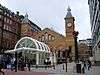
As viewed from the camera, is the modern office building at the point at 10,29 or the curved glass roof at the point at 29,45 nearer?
the curved glass roof at the point at 29,45

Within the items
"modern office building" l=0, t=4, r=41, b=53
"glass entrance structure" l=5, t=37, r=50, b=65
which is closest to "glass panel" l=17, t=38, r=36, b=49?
"glass entrance structure" l=5, t=37, r=50, b=65

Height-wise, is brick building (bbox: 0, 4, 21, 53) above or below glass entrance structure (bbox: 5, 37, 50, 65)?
above

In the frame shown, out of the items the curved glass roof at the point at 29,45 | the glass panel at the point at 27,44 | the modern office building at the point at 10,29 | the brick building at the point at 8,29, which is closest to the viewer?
the curved glass roof at the point at 29,45

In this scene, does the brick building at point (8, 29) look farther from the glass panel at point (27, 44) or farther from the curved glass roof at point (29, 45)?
the curved glass roof at point (29, 45)

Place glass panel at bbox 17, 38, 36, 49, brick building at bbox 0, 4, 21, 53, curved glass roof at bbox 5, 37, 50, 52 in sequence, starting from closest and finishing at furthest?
1. curved glass roof at bbox 5, 37, 50, 52
2. glass panel at bbox 17, 38, 36, 49
3. brick building at bbox 0, 4, 21, 53

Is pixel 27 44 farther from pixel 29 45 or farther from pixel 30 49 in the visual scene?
pixel 30 49

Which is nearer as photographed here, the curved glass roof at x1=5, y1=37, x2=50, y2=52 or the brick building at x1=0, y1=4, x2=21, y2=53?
the curved glass roof at x1=5, y1=37, x2=50, y2=52

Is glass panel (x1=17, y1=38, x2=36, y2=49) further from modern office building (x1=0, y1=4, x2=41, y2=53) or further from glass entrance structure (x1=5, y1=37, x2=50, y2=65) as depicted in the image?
modern office building (x1=0, y1=4, x2=41, y2=53)

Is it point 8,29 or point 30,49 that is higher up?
point 8,29

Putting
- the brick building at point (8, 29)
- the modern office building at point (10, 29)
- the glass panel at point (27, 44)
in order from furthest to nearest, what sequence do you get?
1. the modern office building at point (10, 29)
2. the brick building at point (8, 29)
3. the glass panel at point (27, 44)

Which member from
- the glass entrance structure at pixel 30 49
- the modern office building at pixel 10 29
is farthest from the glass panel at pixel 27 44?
the modern office building at pixel 10 29

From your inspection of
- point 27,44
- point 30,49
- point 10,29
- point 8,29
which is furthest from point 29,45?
point 10,29

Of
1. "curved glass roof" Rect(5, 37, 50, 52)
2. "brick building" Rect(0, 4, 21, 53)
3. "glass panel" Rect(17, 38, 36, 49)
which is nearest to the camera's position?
"curved glass roof" Rect(5, 37, 50, 52)

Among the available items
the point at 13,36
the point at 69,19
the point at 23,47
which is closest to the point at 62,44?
the point at 69,19
